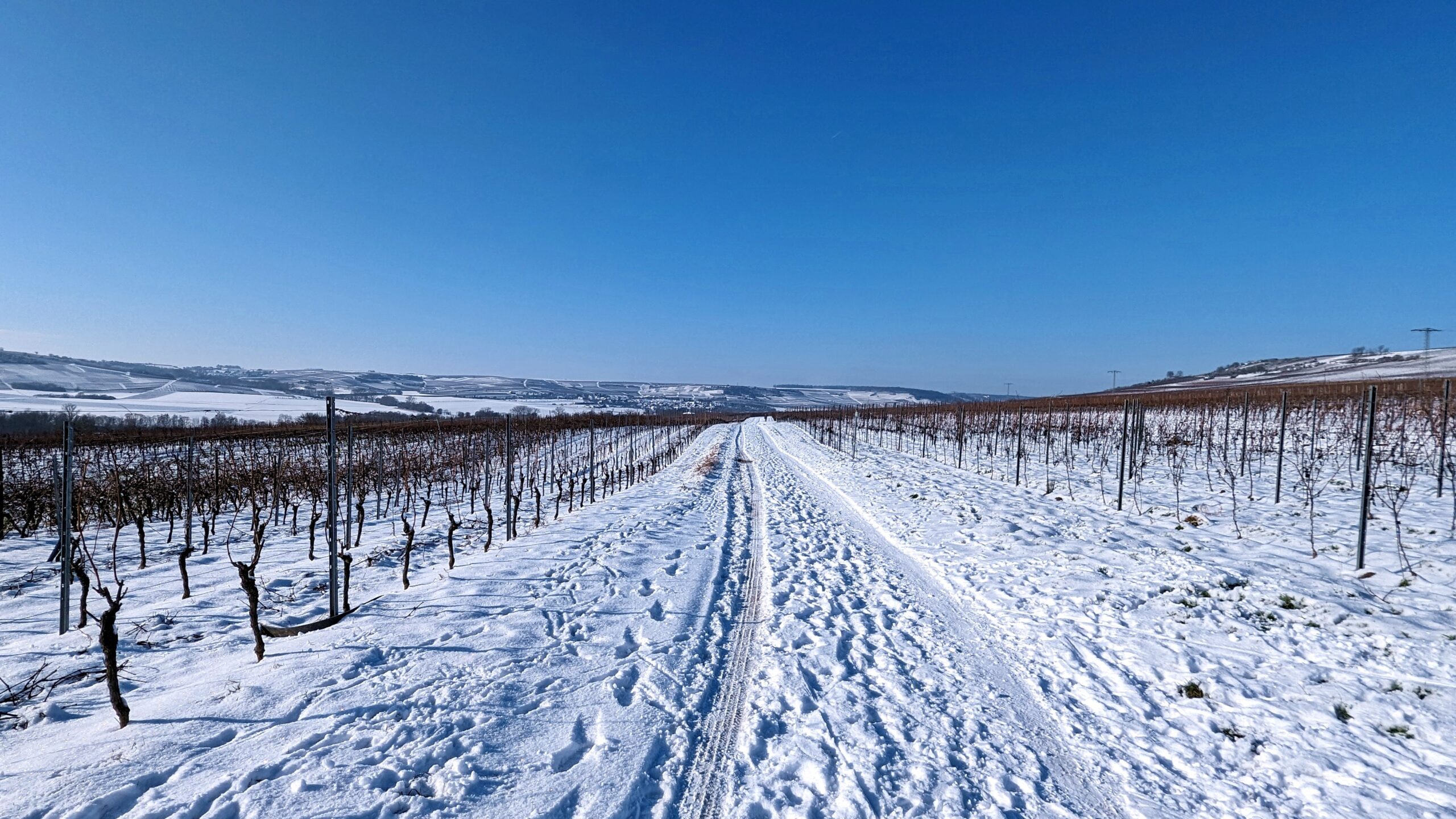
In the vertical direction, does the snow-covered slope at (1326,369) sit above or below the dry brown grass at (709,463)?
above

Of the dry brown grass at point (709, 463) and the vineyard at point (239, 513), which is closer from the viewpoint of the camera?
the vineyard at point (239, 513)

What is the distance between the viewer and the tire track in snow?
326 cm

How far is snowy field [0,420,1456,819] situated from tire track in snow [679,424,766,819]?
22 millimetres

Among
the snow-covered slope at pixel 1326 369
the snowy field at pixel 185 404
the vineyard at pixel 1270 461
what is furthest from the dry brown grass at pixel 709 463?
the snow-covered slope at pixel 1326 369

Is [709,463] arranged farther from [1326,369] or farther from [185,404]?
[1326,369]

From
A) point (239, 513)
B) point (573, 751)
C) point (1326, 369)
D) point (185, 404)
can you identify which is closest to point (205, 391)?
point (185, 404)

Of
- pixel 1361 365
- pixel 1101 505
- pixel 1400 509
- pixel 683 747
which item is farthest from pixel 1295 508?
pixel 1361 365

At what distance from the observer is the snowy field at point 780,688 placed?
3227 mm

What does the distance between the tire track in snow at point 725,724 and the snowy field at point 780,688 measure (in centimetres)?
2

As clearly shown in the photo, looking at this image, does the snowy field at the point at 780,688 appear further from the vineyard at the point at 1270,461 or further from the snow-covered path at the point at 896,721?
the vineyard at the point at 1270,461

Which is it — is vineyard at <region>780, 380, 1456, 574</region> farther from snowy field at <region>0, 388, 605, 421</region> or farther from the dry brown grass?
snowy field at <region>0, 388, 605, 421</region>

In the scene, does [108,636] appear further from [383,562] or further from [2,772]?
[383,562]

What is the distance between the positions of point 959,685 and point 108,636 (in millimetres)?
6581

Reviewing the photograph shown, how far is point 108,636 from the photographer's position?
364 centimetres
